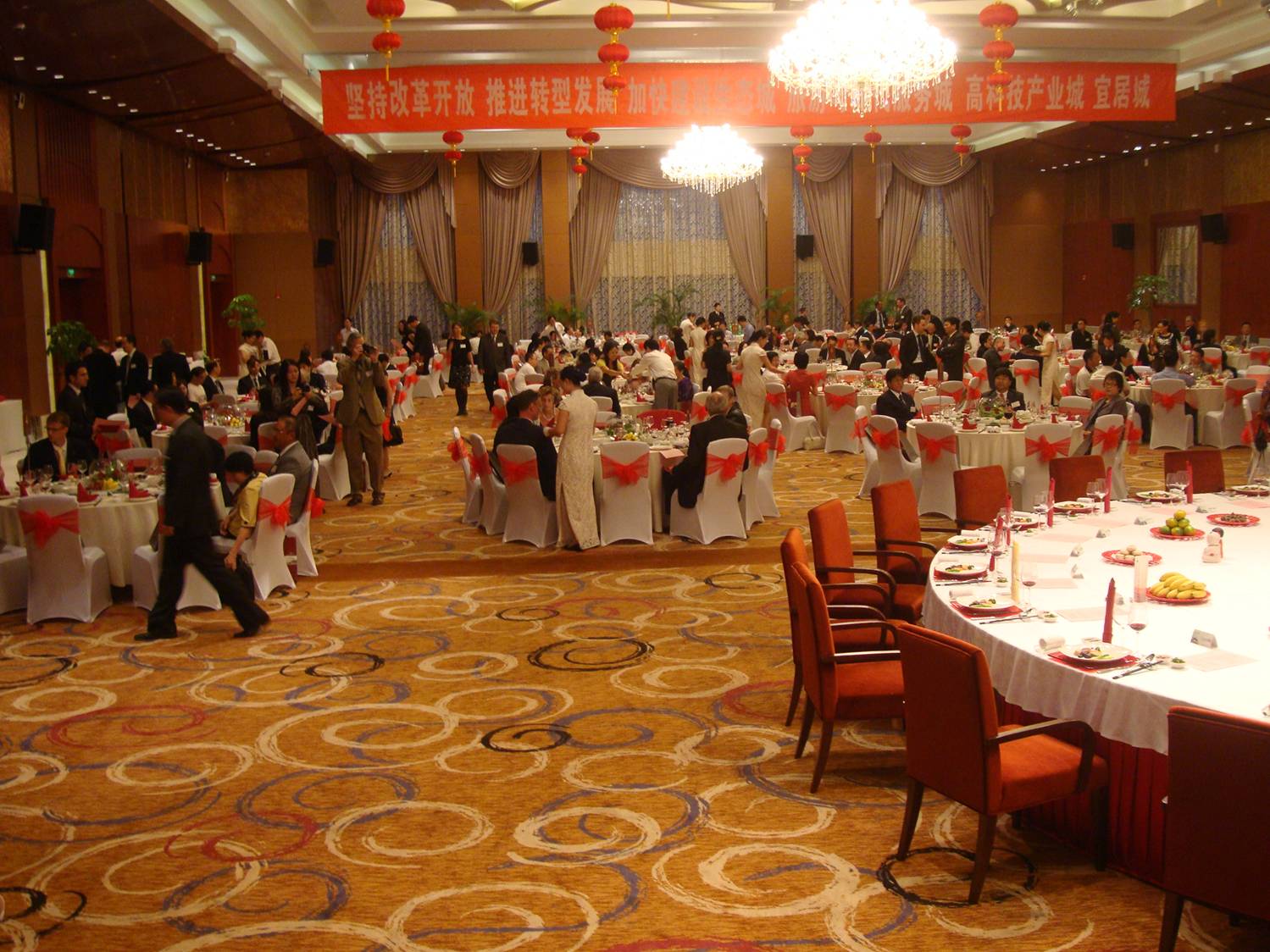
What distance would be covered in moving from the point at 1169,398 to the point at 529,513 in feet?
24.1

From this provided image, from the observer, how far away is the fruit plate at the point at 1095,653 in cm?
404

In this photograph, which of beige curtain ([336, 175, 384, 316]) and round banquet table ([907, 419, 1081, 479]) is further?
beige curtain ([336, 175, 384, 316])

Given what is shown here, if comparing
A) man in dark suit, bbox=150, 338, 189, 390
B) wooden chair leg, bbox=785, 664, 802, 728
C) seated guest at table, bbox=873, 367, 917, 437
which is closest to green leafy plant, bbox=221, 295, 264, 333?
man in dark suit, bbox=150, 338, 189, 390

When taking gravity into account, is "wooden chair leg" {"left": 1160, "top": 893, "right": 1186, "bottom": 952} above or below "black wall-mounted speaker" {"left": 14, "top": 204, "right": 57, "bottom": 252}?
below

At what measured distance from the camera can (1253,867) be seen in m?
3.17

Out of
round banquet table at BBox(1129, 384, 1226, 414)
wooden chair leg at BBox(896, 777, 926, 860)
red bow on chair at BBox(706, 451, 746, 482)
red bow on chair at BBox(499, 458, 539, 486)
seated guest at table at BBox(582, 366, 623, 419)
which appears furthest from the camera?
round banquet table at BBox(1129, 384, 1226, 414)

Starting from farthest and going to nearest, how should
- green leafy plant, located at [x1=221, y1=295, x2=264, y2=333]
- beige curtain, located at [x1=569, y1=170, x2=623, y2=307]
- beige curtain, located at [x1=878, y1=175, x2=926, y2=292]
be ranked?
beige curtain, located at [x1=878, y1=175, x2=926, y2=292] → beige curtain, located at [x1=569, y1=170, x2=623, y2=307] → green leafy plant, located at [x1=221, y1=295, x2=264, y2=333]

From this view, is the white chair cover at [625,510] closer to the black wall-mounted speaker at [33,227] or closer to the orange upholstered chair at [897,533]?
the orange upholstered chair at [897,533]

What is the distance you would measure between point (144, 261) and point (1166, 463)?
14.2m

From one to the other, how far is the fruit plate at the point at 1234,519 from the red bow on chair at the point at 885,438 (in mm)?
3949

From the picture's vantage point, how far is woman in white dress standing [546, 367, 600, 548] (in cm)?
877

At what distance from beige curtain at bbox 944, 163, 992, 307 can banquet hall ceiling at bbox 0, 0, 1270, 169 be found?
7.04 metres

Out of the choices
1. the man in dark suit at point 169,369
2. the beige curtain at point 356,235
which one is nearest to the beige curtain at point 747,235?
the beige curtain at point 356,235

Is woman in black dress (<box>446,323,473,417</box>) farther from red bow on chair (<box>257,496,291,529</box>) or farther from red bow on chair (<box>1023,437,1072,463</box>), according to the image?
red bow on chair (<box>257,496,291,529</box>)
